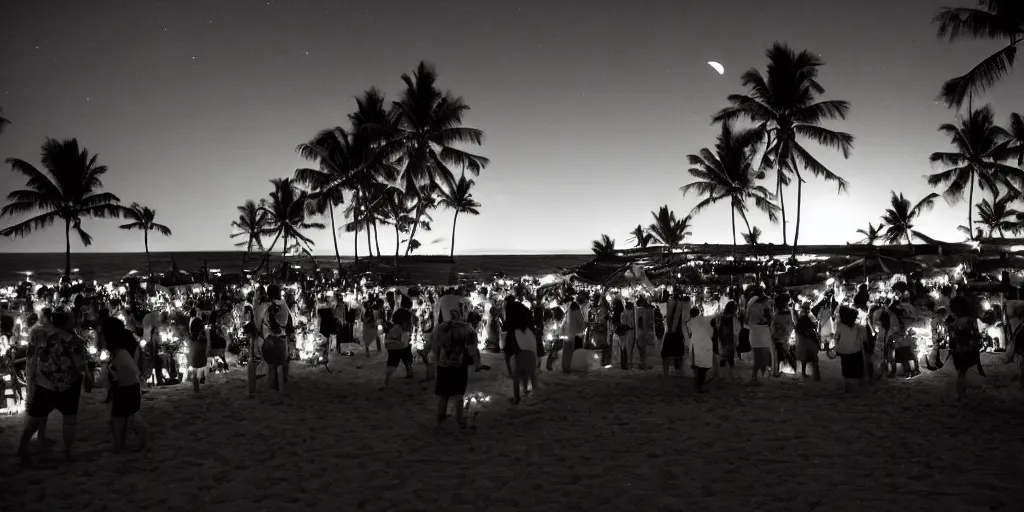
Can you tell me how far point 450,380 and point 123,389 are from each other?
329 centimetres

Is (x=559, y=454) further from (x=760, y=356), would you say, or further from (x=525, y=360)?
(x=760, y=356)

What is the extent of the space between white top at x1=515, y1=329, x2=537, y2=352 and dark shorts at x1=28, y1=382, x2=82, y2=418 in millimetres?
4933

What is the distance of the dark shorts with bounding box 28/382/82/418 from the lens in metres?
5.71

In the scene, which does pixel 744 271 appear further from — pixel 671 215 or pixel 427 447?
pixel 671 215

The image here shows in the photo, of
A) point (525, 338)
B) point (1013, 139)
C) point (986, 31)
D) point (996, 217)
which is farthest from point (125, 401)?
point (996, 217)

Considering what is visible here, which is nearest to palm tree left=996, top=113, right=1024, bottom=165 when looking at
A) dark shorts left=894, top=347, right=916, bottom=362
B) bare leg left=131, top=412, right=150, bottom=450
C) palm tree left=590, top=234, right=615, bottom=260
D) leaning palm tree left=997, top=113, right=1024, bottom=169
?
leaning palm tree left=997, top=113, right=1024, bottom=169

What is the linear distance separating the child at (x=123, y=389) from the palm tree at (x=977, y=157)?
37.0m

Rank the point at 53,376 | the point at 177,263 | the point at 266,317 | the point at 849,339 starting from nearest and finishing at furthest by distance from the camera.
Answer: the point at 53,376, the point at 849,339, the point at 266,317, the point at 177,263

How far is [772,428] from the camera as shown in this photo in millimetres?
7098

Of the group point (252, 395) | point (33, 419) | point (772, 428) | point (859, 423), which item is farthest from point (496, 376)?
point (33, 419)

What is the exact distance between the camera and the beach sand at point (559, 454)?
502 cm

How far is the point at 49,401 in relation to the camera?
5.74 m

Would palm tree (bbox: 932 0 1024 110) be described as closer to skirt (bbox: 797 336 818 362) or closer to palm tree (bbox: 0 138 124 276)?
skirt (bbox: 797 336 818 362)

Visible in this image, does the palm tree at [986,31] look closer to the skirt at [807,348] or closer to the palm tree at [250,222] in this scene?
the skirt at [807,348]
